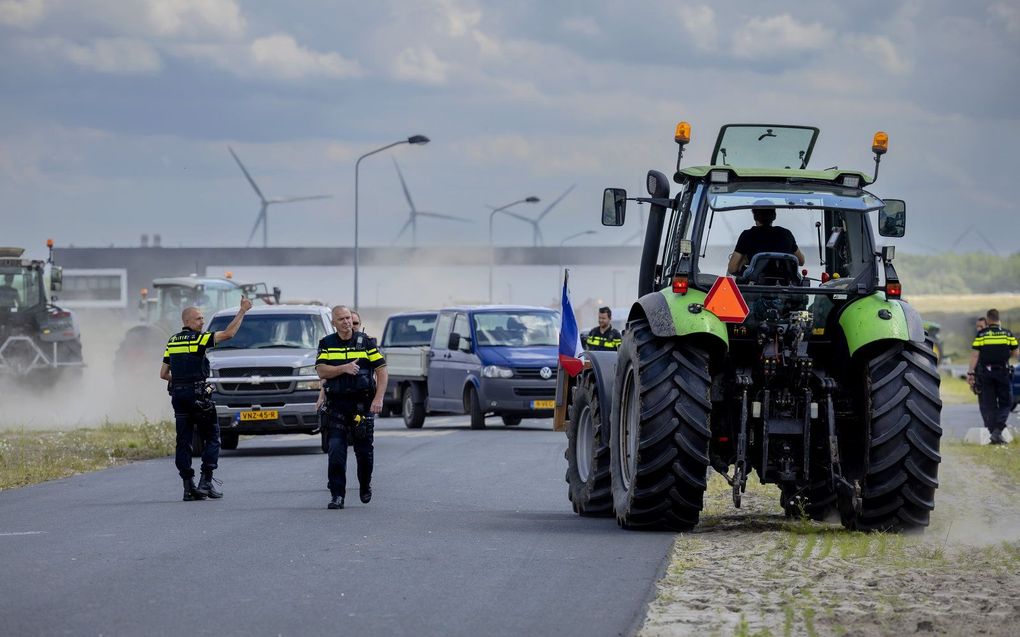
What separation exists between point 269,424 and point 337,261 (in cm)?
8946

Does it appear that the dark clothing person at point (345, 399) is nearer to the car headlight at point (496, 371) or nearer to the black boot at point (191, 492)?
the black boot at point (191, 492)

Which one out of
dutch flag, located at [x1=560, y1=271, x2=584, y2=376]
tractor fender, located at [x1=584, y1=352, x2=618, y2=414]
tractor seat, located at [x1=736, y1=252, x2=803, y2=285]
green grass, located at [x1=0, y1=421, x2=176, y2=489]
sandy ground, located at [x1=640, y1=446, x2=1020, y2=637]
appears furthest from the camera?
green grass, located at [x1=0, y1=421, x2=176, y2=489]

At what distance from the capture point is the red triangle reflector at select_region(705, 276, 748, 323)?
39.2ft

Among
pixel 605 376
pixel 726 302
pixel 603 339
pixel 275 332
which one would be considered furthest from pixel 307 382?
pixel 726 302

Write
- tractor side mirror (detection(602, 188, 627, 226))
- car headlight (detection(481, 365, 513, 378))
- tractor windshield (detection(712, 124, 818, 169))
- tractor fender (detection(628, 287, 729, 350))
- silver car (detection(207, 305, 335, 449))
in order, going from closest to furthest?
tractor fender (detection(628, 287, 729, 350)), tractor side mirror (detection(602, 188, 627, 226)), tractor windshield (detection(712, 124, 818, 169)), silver car (detection(207, 305, 335, 449)), car headlight (detection(481, 365, 513, 378))

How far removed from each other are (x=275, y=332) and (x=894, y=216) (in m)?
13.3

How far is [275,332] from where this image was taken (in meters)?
24.5

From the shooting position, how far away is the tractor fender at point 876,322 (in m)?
12.0

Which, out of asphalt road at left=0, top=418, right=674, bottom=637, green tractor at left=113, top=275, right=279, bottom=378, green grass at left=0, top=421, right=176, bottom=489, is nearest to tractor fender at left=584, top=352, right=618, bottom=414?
asphalt road at left=0, top=418, right=674, bottom=637

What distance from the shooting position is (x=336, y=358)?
49.7 ft

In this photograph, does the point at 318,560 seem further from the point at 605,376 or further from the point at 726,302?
the point at 605,376

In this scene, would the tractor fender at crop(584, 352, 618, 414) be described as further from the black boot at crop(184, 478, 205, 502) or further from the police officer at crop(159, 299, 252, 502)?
the black boot at crop(184, 478, 205, 502)

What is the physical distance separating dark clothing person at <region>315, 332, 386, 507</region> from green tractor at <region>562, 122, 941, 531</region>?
8.92ft

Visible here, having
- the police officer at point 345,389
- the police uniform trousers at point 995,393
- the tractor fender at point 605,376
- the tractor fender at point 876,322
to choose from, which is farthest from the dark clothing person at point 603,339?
the tractor fender at point 876,322
